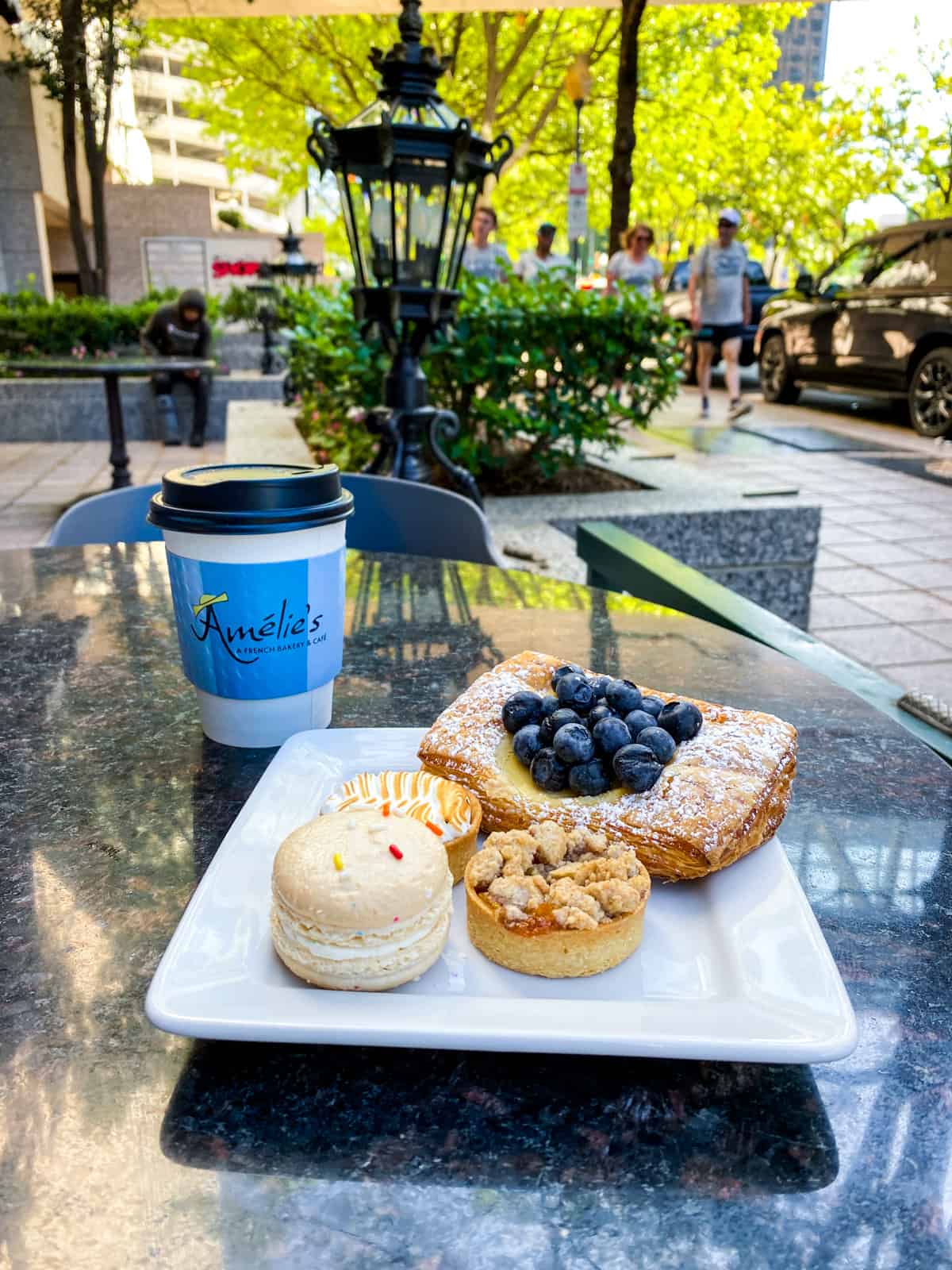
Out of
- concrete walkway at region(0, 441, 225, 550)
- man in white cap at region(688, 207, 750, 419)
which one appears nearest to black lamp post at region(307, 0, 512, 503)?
concrete walkway at region(0, 441, 225, 550)

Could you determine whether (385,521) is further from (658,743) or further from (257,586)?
(658,743)

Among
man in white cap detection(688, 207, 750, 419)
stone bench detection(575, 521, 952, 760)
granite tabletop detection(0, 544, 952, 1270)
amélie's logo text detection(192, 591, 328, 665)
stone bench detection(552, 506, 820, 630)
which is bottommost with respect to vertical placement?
stone bench detection(552, 506, 820, 630)

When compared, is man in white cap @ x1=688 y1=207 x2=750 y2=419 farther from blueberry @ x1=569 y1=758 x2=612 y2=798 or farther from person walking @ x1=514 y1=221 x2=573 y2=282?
blueberry @ x1=569 y1=758 x2=612 y2=798

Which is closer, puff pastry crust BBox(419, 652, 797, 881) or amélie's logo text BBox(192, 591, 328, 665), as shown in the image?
puff pastry crust BBox(419, 652, 797, 881)

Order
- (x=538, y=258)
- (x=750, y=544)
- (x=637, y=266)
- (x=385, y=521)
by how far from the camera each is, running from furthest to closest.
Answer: (x=538, y=258) → (x=637, y=266) → (x=750, y=544) → (x=385, y=521)

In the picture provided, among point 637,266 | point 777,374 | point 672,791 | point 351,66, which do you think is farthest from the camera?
point 351,66

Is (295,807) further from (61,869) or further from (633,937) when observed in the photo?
(633,937)

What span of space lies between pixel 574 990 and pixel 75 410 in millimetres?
11523

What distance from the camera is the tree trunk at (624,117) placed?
11289 mm

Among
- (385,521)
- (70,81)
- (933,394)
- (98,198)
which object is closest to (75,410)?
(70,81)

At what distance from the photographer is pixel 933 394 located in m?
10.1

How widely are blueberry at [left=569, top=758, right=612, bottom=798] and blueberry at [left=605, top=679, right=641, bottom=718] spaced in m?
0.09

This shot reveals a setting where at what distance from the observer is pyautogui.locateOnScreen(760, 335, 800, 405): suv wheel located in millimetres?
12898

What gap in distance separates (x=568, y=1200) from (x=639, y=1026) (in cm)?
12
